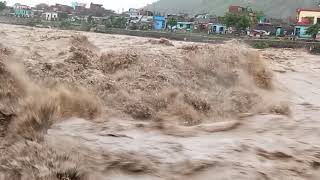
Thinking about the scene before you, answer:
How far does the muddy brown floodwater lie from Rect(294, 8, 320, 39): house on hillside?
108 feet

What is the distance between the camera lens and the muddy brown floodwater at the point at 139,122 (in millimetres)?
3859

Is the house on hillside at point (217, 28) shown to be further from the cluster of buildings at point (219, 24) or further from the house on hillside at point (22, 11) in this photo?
the house on hillside at point (22, 11)

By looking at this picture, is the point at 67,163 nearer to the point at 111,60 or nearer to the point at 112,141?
the point at 112,141

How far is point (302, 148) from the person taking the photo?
4664 mm

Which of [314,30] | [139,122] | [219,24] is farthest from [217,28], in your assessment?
[139,122]

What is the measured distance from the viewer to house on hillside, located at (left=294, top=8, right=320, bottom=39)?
41.7m

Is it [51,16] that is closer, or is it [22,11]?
[51,16]

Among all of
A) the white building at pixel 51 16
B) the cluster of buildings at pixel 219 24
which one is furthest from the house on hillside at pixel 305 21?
the white building at pixel 51 16

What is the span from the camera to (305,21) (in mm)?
44531

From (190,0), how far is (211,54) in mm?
129044

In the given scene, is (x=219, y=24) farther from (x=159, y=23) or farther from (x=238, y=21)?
(x=159, y=23)

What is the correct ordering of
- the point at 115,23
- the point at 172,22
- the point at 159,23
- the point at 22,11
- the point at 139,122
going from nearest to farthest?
the point at 139,122
the point at 115,23
the point at 172,22
the point at 159,23
the point at 22,11

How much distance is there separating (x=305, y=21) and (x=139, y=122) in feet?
137

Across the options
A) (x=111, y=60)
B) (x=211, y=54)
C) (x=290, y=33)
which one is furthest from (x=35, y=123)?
(x=290, y=33)
